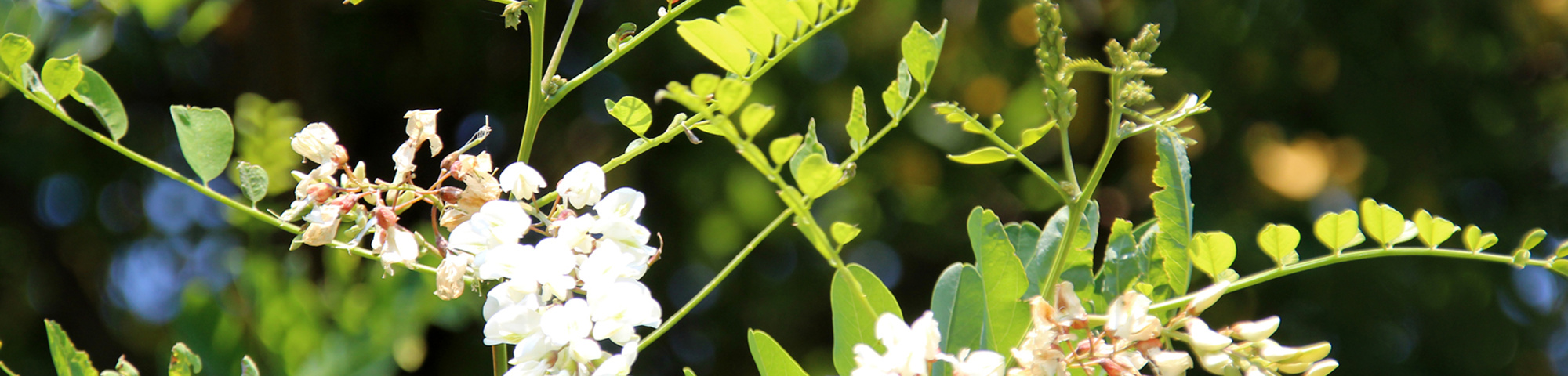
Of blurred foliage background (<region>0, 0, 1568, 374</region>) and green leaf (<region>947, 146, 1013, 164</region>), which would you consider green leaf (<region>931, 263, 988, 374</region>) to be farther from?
blurred foliage background (<region>0, 0, 1568, 374</region>)

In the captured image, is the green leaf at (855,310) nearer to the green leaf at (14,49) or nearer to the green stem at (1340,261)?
the green stem at (1340,261)

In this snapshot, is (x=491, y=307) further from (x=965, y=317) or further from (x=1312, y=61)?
(x=1312, y=61)

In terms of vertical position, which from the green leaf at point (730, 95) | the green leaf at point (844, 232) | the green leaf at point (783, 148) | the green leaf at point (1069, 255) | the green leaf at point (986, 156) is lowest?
the green leaf at point (1069, 255)

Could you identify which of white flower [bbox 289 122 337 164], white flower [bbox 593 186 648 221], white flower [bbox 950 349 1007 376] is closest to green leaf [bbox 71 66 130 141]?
white flower [bbox 289 122 337 164]

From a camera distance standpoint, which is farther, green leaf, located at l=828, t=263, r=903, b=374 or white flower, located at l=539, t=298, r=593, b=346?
green leaf, located at l=828, t=263, r=903, b=374

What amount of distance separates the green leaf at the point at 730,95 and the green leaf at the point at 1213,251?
0.18 meters

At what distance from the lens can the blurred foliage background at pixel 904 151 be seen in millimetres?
1507

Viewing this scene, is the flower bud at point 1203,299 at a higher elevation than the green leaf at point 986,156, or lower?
lower

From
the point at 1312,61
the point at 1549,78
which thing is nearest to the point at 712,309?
the point at 1312,61

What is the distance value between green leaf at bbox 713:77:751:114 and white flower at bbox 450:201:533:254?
0.06 m

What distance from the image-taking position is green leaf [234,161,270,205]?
0.37 m

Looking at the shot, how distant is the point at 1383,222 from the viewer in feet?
1.13

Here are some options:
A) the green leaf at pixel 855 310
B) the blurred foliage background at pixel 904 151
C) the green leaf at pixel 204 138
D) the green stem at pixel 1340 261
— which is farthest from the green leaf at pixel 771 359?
the blurred foliage background at pixel 904 151

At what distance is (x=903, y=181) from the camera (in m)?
1.54
